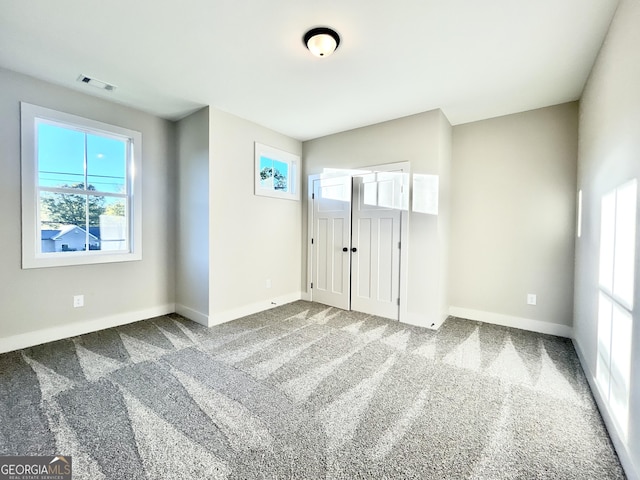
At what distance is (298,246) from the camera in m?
4.63

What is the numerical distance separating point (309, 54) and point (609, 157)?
2304 mm

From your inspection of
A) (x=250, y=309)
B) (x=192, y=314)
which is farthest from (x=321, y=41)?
(x=192, y=314)

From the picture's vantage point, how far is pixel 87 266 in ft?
10.2

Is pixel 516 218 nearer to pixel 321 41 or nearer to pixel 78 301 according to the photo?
pixel 321 41

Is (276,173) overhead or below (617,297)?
overhead

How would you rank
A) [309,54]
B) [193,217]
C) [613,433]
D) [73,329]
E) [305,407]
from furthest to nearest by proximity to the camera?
1. [193,217]
2. [73,329]
3. [309,54]
4. [305,407]
5. [613,433]

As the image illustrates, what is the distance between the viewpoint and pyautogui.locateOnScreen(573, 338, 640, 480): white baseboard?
Result: 1.33 m

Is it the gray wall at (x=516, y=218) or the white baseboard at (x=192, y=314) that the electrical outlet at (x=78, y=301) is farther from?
the gray wall at (x=516, y=218)

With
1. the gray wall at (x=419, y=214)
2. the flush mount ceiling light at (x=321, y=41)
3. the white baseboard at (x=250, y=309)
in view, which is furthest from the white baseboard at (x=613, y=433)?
the white baseboard at (x=250, y=309)

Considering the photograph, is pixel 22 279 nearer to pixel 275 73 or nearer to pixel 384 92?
pixel 275 73

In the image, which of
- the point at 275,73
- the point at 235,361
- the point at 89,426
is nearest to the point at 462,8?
the point at 275,73

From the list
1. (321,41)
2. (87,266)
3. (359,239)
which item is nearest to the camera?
(321,41)

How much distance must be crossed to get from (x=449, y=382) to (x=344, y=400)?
886 millimetres

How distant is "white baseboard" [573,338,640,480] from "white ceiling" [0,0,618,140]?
8.30 feet
